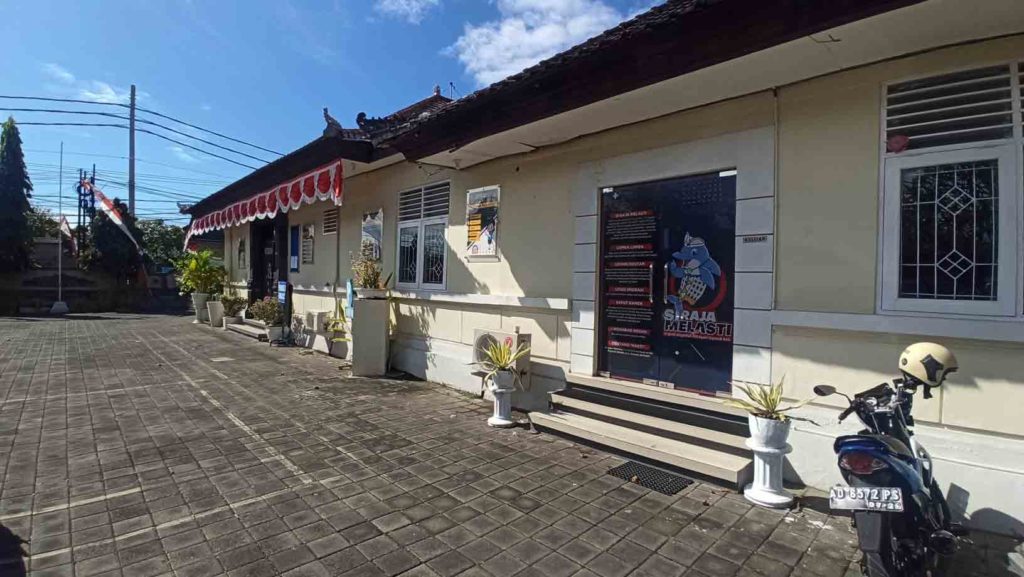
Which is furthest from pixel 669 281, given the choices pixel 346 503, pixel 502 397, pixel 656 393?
pixel 346 503

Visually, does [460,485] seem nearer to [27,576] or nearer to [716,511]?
[716,511]

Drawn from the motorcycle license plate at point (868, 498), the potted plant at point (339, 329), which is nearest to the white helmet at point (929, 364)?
the motorcycle license plate at point (868, 498)

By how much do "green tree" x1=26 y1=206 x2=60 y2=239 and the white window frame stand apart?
28.8 m

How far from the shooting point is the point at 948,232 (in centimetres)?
338

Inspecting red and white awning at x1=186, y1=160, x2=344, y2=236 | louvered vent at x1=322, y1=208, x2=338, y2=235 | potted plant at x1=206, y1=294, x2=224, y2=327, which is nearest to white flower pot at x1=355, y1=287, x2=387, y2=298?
red and white awning at x1=186, y1=160, x2=344, y2=236

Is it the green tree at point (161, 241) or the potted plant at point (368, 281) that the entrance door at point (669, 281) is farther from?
the green tree at point (161, 241)

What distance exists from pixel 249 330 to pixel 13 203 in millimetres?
16284

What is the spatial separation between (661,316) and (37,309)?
25.6 metres

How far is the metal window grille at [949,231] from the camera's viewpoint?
3242mm

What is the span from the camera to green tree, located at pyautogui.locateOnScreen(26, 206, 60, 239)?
2138cm

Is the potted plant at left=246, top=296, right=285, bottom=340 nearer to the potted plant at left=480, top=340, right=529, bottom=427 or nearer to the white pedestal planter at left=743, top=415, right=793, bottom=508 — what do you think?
the potted plant at left=480, top=340, right=529, bottom=427

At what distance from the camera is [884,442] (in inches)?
96.5

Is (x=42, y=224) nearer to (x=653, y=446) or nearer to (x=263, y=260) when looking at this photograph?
(x=263, y=260)

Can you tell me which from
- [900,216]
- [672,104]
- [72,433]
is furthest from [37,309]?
[900,216]
